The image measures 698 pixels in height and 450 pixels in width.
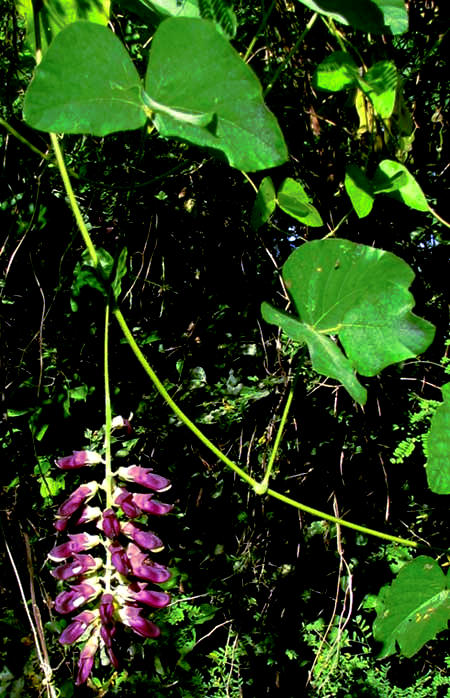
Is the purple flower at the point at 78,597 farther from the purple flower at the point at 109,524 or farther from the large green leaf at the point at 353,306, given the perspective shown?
the large green leaf at the point at 353,306

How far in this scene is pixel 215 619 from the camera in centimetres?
143

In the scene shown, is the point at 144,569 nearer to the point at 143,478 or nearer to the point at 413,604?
the point at 143,478

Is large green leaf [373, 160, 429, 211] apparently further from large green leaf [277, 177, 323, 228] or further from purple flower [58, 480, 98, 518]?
purple flower [58, 480, 98, 518]

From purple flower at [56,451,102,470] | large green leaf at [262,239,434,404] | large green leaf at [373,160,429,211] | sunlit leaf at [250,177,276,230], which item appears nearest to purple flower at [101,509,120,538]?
purple flower at [56,451,102,470]

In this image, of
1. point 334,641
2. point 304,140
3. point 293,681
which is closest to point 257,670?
point 293,681

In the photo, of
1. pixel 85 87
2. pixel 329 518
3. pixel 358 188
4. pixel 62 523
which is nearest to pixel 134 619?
pixel 62 523

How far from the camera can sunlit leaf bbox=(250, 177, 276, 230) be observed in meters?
0.95

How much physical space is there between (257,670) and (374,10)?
4.29 feet

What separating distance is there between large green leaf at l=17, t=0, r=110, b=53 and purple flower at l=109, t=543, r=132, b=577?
0.62 metres

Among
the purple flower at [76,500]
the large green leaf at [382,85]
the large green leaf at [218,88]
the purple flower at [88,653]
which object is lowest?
the purple flower at [88,653]

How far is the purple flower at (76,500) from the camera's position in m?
0.72

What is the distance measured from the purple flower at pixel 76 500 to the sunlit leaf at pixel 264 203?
47cm

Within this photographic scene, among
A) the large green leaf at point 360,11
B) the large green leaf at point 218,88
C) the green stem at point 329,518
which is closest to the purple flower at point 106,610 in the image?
the green stem at point 329,518

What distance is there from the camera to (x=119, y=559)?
666mm
